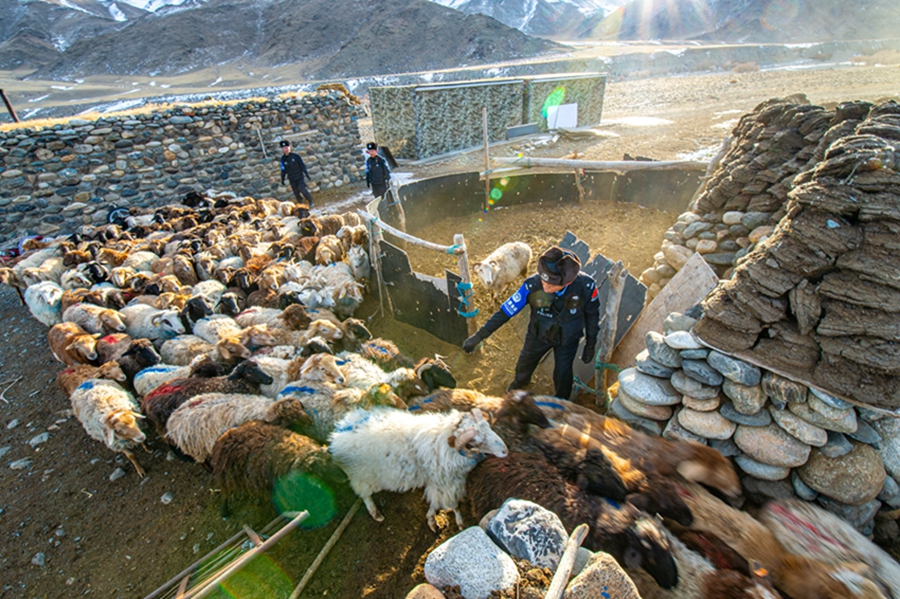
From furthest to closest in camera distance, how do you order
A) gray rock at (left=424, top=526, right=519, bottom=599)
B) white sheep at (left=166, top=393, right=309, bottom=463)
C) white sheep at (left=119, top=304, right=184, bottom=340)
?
1. white sheep at (left=119, top=304, right=184, bottom=340)
2. white sheep at (left=166, top=393, right=309, bottom=463)
3. gray rock at (left=424, top=526, right=519, bottom=599)

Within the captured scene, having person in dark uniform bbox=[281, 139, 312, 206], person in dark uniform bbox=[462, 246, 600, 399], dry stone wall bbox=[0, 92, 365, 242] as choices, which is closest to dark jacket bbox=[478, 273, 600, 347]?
person in dark uniform bbox=[462, 246, 600, 399]

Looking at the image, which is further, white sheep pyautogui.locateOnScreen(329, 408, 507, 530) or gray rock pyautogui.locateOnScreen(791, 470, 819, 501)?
white sheep pyautogui.locateOnScreen(329, 408, 507, 530)

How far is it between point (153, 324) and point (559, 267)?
6561mm

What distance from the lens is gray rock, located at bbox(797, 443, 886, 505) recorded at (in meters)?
3.30

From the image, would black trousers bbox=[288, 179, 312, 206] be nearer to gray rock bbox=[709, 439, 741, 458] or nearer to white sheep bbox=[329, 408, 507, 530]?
white sheep bbox=[329, 408, 507, 530]

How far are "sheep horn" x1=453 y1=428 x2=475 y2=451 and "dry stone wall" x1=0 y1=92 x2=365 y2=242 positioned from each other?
13954 mm

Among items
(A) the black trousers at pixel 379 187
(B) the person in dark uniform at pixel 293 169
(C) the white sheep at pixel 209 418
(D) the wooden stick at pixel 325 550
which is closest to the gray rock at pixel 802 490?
(D) the wooden stick at pixel 325 550

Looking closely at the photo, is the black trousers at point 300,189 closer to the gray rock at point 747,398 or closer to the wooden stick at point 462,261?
the wooden stick at point 462,261

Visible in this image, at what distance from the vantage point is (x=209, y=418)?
14.5 feet

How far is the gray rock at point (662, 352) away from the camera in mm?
4023

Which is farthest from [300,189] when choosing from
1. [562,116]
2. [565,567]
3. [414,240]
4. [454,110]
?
[562,116]

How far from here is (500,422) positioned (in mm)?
4176

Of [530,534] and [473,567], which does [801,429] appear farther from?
[473,567]

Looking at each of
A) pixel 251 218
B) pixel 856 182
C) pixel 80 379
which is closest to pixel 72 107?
pixel 251 218
